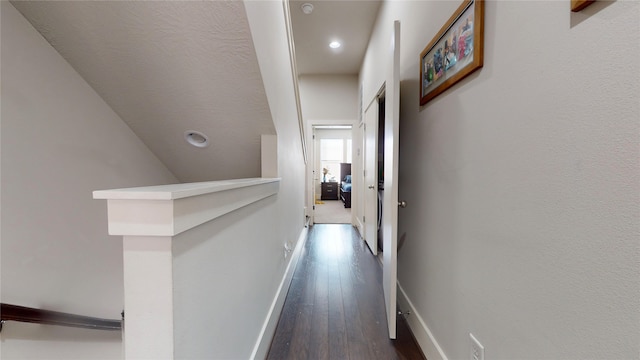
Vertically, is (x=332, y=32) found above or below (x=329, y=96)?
above

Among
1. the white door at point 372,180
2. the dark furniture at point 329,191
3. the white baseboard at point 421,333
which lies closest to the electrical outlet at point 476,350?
the white baseboard at point 421,333

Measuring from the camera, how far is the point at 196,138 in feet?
5.00

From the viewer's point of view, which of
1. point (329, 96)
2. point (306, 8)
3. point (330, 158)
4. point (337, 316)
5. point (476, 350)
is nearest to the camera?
point (476, 350)

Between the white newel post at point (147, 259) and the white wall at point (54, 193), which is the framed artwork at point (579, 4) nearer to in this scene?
the white newel post at point (147, 259)

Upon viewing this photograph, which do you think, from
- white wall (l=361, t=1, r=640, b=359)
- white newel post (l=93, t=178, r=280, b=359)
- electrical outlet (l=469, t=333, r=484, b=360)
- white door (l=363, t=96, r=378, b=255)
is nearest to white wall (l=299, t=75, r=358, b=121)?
white door (l=363, t=96, r=378, b=255)

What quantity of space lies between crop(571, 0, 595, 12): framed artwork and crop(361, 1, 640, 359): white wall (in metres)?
0.02

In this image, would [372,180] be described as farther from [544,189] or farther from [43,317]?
[43,317]

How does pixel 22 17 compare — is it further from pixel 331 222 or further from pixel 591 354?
pixel 331 222

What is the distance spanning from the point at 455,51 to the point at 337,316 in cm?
169

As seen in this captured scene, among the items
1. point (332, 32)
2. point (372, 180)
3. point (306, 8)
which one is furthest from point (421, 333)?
point (332, 32)

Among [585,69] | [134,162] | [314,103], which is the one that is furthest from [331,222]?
[585,69]

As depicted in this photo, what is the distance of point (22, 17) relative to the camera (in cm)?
94

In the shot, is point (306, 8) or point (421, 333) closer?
point (421, 333)

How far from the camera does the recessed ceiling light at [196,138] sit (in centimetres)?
147
